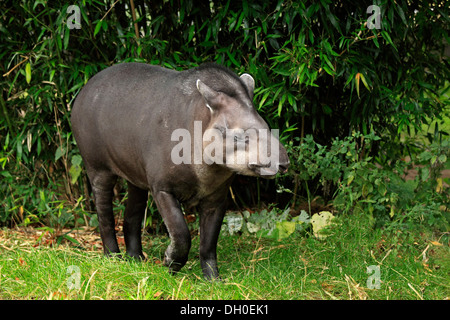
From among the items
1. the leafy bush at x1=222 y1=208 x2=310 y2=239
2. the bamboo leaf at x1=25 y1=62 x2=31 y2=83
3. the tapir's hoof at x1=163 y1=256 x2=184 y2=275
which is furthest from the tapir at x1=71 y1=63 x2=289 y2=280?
the leafy bush at x1=222 y1=208 x2=310 y2=239

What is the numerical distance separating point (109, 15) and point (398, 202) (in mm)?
2934

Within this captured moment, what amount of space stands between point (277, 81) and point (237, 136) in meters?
1.82

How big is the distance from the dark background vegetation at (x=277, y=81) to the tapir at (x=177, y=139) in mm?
799

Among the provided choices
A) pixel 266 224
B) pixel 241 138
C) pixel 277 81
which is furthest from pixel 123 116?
pixel 266 224

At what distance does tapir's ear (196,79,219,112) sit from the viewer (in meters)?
3.86

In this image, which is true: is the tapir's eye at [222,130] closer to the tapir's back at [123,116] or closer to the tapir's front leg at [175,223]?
the tapir's back at [123,116]

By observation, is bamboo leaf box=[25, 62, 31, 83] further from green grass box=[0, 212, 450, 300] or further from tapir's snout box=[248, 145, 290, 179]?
tapir's snout box=[248, 145, 290, 179]

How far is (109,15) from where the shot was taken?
5.68 metres

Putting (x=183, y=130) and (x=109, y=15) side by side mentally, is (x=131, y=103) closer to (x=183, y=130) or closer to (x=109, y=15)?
(x=183, y=130)

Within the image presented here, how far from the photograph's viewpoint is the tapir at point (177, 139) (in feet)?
12.6

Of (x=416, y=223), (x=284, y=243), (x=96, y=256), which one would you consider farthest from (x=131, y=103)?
(x=416, y=223)

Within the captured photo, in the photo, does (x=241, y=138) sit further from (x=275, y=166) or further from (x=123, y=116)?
(x=123, y=116)

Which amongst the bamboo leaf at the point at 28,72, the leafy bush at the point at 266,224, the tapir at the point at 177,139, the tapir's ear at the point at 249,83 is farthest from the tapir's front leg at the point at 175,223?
the bamboo leaf at the point at 28,72

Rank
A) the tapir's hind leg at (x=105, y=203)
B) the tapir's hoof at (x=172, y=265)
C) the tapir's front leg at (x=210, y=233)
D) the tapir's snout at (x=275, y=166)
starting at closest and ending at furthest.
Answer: the tapir's snout at (x=275, y=166), the tapir's hoof at (x=172, y=265), the tapir's front leg at (x=210, y=233), the tapir's hind leg at (x=105, y=203)
